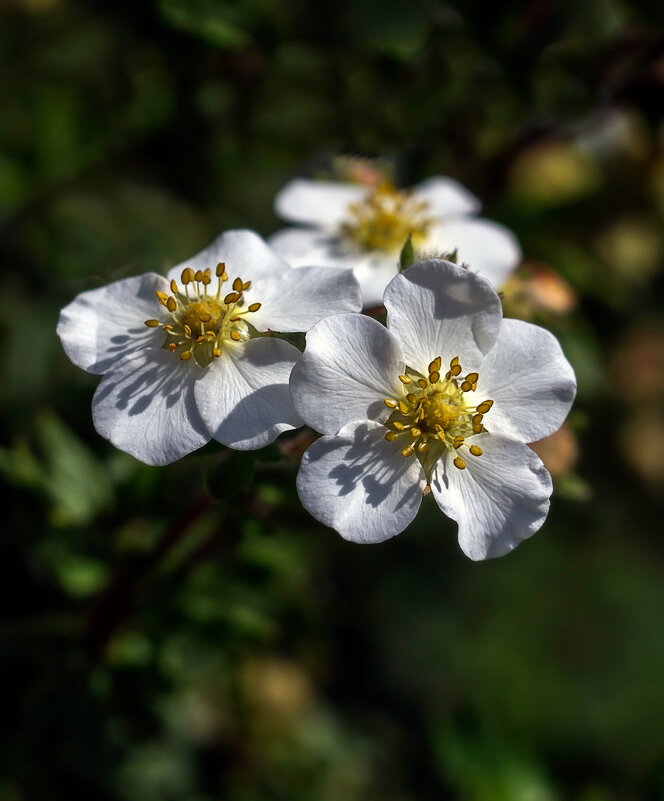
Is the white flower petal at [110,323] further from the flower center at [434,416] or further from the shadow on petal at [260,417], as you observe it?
the flower center at [434,416]

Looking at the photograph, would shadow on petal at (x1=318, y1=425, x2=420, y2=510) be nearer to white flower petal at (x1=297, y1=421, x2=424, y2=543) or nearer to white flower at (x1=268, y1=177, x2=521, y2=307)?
white flower petal at (x1=297, y1=421, x2=424, y2=543)

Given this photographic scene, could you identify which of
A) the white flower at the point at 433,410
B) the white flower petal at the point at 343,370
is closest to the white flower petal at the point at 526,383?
the white flower at the point at 433,410

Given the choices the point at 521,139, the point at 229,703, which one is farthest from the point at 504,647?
the point at 521,139

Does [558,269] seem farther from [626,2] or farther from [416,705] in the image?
[416,705]

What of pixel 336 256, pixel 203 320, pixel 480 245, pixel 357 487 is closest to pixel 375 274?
pixel 336 256

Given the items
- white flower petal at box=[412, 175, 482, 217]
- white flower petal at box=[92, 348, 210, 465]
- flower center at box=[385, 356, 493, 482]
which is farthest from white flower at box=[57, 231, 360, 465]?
white flower petal at box=[412, 175, 482, 217]
